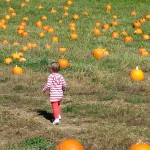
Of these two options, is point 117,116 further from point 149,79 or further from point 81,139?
point 149,79

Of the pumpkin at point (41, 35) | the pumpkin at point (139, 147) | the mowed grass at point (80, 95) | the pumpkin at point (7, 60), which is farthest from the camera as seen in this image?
the pumpkin at point (41, 35)

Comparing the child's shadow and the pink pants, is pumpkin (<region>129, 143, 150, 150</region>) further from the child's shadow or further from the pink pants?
the child's shadow

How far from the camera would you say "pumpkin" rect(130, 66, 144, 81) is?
13.8 meters

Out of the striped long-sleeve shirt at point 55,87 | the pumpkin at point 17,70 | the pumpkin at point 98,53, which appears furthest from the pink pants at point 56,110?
the pumpkin at point 98,53

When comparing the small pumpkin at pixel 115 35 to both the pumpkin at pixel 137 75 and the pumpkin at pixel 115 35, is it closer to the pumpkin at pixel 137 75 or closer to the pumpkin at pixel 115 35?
the pumpkin at pixel 115 35

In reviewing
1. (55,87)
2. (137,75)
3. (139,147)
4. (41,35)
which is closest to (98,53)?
(137,75)

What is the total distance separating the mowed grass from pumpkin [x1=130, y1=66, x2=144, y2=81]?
166mm

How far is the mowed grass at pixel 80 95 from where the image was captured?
9.39m

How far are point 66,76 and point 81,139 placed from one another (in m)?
4.91

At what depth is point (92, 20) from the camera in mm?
23500

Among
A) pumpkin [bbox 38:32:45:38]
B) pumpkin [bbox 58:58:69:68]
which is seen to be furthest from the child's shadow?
pumpkin [bbox 38:32:45:38]

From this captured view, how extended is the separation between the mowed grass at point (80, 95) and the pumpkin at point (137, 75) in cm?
17

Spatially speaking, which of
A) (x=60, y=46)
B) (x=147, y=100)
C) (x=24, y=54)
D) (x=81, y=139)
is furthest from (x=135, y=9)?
(x=81, y=139)

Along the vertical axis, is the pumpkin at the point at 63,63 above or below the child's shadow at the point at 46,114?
above
